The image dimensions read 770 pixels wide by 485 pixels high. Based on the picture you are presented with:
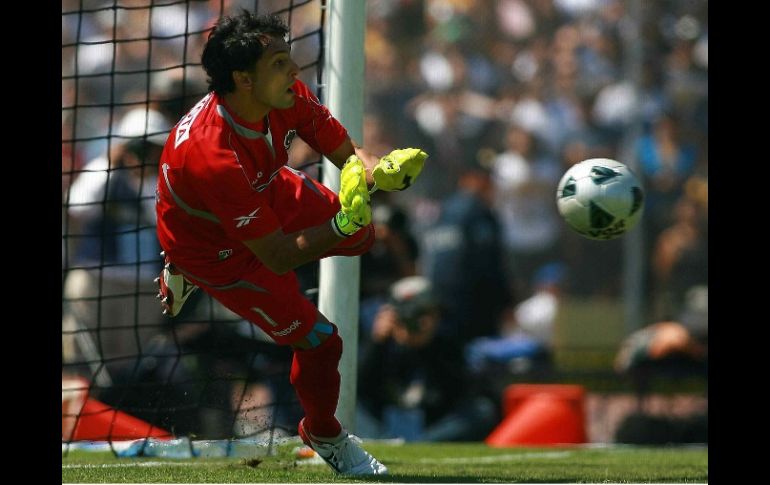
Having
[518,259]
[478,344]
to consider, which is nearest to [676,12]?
[518,259]

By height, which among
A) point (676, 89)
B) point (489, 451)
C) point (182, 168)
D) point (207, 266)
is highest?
point (676, 89)

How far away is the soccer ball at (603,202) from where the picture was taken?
21.4ft

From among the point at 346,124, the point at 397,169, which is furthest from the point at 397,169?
the point at 346,124

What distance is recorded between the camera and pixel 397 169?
19.1 feet

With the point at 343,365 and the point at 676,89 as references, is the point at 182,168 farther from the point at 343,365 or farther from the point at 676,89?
the point at 676,89

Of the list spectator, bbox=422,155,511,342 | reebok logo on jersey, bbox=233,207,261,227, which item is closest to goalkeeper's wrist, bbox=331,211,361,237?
reebok logo on jersey, bbox=233,207,261,227

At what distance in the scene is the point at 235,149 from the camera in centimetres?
609

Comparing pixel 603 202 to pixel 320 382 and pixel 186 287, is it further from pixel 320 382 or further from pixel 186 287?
pixel 186 287

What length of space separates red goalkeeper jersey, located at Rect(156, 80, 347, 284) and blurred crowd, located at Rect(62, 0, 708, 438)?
4.18 m

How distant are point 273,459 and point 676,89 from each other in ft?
24.8

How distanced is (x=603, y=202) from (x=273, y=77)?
1.68 meters

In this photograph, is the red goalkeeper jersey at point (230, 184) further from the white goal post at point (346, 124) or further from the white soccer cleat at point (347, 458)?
the white soccer cleat at point (347, 458)

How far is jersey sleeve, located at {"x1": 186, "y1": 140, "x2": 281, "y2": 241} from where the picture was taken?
589 cm

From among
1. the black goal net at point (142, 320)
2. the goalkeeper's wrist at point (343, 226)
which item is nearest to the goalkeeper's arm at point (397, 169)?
the goalkeeper's wrist at point (343, 226)
